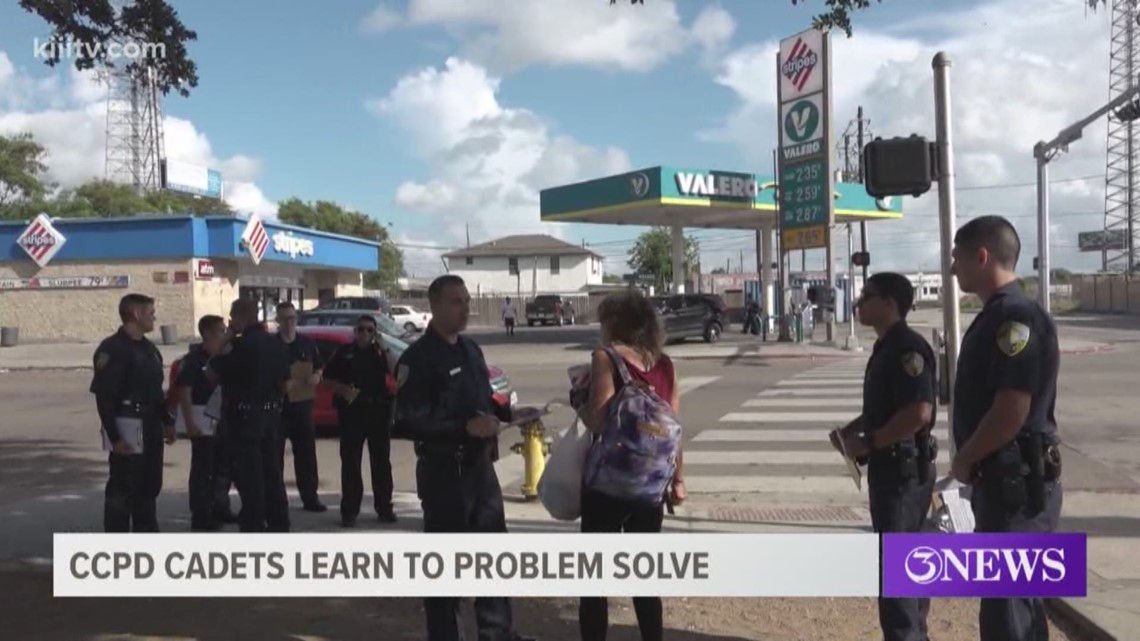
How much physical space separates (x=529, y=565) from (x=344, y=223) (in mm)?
84013

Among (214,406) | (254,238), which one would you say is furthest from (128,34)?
(254,238)

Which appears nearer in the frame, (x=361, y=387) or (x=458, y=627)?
(x=458, y=627)

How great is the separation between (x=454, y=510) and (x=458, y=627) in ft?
1.80

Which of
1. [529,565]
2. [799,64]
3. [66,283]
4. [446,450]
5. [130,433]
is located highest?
[799,64]

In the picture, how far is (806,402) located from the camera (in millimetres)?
14648

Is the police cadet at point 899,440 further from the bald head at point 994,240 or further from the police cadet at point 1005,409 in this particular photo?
the bald head at point 994,240

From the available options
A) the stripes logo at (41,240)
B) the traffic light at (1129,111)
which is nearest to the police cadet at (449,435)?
Result: the traffic light at (1129,111)

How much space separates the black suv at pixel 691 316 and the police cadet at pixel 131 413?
23834 mm

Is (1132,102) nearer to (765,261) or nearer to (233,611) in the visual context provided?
(233,611)

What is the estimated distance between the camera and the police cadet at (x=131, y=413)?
634 cm

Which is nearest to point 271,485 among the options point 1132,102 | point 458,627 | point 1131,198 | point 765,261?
point 458,627

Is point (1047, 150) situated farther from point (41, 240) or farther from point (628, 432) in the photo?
point (41, 240)

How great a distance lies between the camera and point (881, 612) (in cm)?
427

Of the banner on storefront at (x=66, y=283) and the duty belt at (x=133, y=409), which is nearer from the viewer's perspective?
the duty belt at (x=133, y=409)
